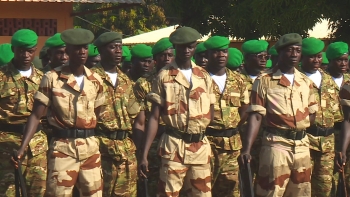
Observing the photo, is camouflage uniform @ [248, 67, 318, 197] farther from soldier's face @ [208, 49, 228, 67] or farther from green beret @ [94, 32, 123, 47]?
green beret @ [94, 32, 123, 47]

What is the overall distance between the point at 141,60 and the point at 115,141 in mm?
1652

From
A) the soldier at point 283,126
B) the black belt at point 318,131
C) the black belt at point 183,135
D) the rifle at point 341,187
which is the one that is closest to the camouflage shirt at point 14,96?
the black belt at point 183,135

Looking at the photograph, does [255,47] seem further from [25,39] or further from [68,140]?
[68,140]

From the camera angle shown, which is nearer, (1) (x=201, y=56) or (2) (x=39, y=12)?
(1) (x=201, y=56)

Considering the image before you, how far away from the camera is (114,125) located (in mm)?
8883

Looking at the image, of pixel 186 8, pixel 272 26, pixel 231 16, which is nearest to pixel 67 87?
pixel 272 26

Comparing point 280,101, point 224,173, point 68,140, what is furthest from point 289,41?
point 68,140

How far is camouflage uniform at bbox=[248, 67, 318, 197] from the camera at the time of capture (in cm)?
821

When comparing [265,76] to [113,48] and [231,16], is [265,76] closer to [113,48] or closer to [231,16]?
[113,48]

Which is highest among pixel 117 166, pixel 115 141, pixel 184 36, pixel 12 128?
pixel 184 36

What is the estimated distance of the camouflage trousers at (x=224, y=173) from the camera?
9258mm

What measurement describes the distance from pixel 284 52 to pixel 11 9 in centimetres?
1128

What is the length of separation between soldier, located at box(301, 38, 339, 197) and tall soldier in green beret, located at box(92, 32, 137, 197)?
1997mm

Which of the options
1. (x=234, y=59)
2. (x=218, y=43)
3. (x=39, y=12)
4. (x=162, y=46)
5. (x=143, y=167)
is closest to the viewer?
(x=143, y=167)
